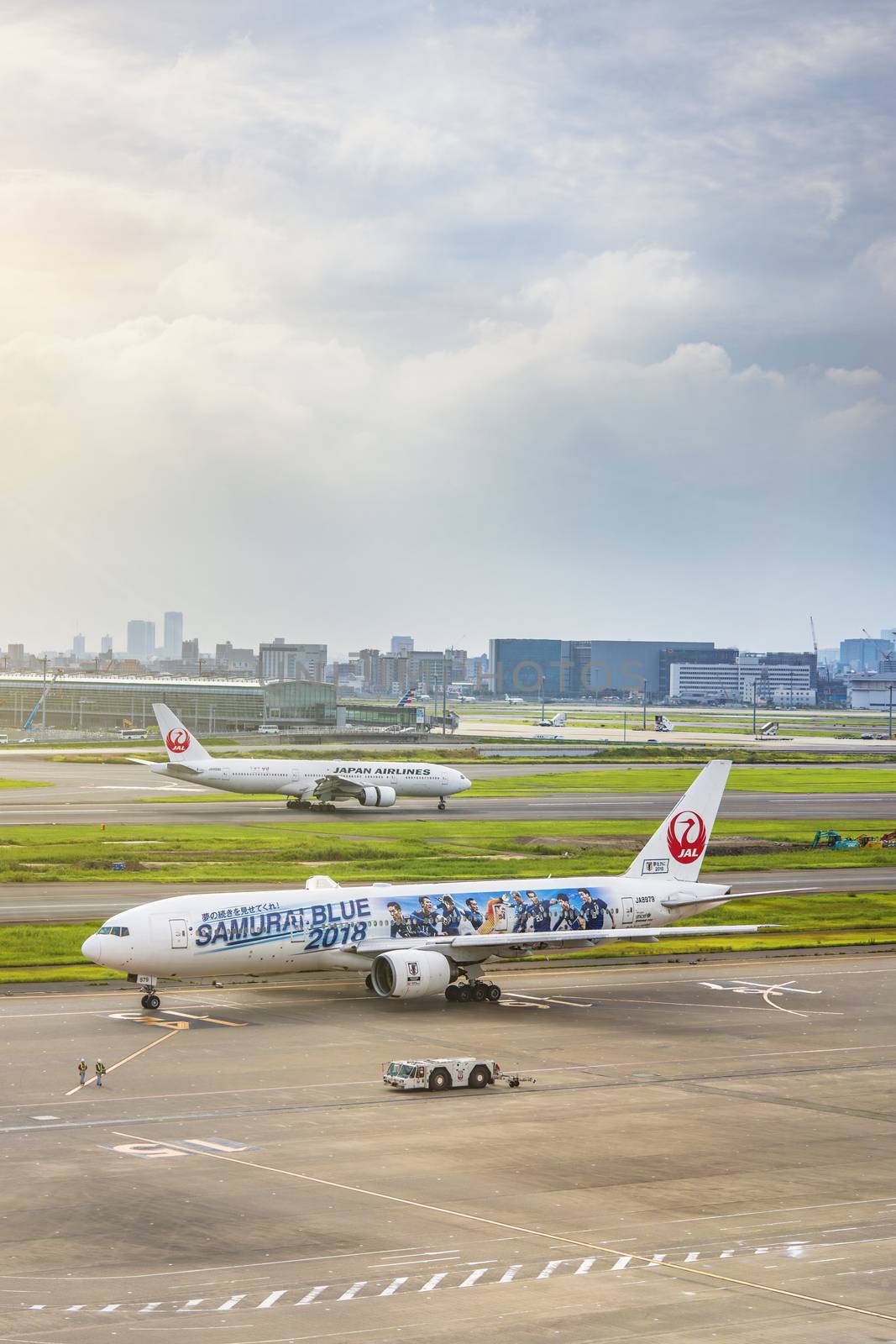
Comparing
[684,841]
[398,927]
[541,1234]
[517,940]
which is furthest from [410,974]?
[541,1234]

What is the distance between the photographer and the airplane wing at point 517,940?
60875 millimetres

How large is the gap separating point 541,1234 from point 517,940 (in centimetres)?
2796

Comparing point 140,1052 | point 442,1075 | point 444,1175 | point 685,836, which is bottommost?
point 140,1052

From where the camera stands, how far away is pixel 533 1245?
32.5 metres

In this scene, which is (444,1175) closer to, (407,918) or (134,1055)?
(134,1055)

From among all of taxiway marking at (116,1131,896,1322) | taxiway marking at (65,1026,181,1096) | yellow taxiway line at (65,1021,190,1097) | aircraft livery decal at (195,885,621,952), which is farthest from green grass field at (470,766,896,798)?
taxiway marking at (116,1131,896,1322)

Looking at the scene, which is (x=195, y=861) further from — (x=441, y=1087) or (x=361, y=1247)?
(x=361, y=1247)

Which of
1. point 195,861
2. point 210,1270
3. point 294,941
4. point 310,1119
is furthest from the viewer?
point 195,861

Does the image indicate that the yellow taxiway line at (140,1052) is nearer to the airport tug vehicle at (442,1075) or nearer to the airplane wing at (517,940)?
the airplane wing at (517,940)

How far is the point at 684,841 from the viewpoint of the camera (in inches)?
2719

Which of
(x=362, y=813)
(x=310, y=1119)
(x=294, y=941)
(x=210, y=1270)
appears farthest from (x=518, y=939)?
(x=362, y=813)

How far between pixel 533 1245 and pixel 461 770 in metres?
166

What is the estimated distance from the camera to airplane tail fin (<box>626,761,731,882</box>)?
68.8 m

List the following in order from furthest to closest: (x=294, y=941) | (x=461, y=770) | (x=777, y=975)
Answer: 1. (x=461, y=770)
2. (x=777, y=975)
3. (x=294, y=941)
